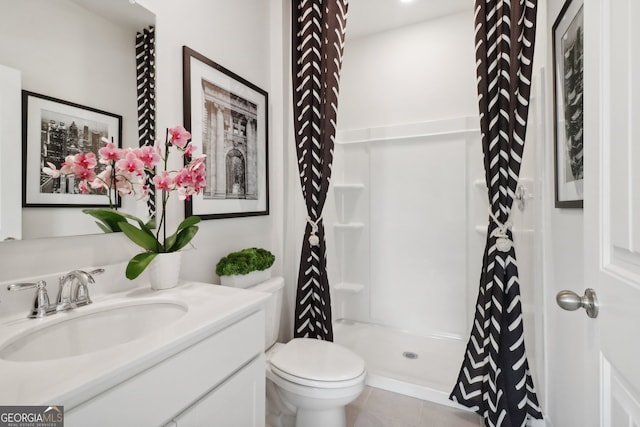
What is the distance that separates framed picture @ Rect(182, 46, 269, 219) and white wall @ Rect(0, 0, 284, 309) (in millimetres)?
55

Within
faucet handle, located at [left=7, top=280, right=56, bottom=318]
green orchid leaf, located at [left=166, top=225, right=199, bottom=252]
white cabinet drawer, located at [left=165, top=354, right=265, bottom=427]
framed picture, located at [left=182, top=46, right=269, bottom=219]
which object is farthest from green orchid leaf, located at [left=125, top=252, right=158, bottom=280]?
white cabinet drawer, located at [left=165, top=354, right=265, bottom=427]

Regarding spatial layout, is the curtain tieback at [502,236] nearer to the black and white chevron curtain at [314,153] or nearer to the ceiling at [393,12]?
the black and white chevron curtain at [314,153]

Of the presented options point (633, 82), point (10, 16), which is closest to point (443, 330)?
point (633, 82)

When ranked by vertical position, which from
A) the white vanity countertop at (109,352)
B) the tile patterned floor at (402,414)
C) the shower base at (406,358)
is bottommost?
the tile patterned floor at (402,414)

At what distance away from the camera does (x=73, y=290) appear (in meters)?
0.92

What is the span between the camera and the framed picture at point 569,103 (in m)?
0.99

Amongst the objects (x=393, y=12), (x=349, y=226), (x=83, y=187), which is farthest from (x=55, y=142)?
(x=393, y=12)

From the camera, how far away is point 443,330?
2387 millimetres


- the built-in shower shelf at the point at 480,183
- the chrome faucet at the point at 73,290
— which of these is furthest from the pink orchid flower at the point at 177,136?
the built-in shower shelf at the point at 480,183

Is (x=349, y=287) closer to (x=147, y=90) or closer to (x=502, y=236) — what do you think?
(x=502, y=236)

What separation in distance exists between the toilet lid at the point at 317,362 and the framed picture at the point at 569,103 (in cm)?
107

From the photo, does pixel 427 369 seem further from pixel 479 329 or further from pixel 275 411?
pixel 275 411

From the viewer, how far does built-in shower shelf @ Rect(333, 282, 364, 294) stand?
2604mm

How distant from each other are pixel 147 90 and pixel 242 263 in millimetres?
857
